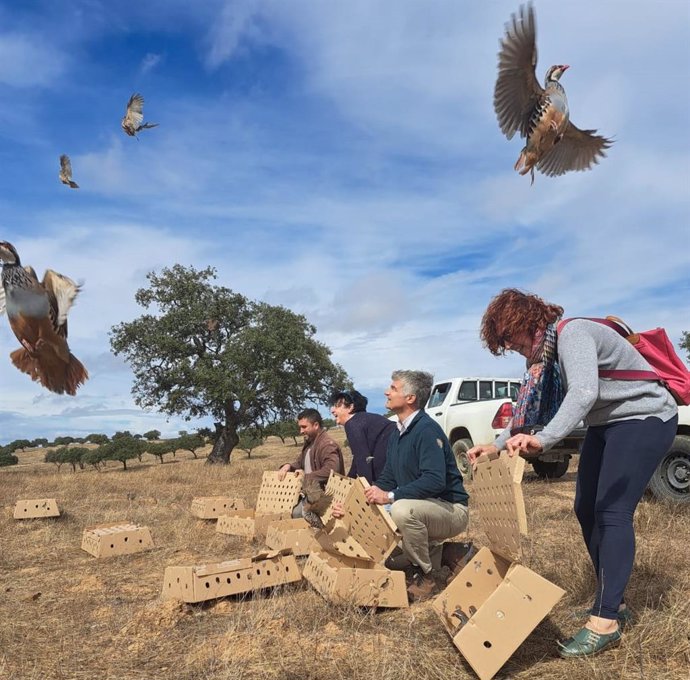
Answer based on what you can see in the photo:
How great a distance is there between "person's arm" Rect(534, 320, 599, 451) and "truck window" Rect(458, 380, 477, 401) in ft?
28.0

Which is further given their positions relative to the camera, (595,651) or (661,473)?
(661,473)

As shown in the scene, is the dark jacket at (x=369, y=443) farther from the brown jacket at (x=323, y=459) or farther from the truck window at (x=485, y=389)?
the truck window at (x=485, y=389)

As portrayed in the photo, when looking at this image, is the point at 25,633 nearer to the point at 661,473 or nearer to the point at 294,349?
the point at 661,473

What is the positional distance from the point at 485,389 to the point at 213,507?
5713 mm

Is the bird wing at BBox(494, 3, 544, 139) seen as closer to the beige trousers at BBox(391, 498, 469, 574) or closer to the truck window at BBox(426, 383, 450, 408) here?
the beige trousers at BBox(391, 498, 469, 574)

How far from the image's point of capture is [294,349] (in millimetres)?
23125

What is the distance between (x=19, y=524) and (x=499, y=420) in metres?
6.31

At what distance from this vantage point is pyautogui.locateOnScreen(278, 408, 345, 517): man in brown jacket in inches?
234

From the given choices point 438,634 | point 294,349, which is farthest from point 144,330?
point 438,634

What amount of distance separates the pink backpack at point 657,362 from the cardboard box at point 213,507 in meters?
5.54

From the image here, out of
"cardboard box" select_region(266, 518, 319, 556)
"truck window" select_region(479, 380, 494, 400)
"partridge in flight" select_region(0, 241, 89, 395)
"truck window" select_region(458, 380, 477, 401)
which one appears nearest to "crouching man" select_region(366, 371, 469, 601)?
"cardboard box" select_region(266, 518, 319, 556)

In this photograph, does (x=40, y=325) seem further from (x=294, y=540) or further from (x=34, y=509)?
(x=34, y=509)

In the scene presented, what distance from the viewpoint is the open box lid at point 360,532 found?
394 cm

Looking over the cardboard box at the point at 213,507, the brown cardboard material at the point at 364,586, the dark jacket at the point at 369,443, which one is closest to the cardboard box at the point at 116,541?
the cardboard box at the point at 213,507
